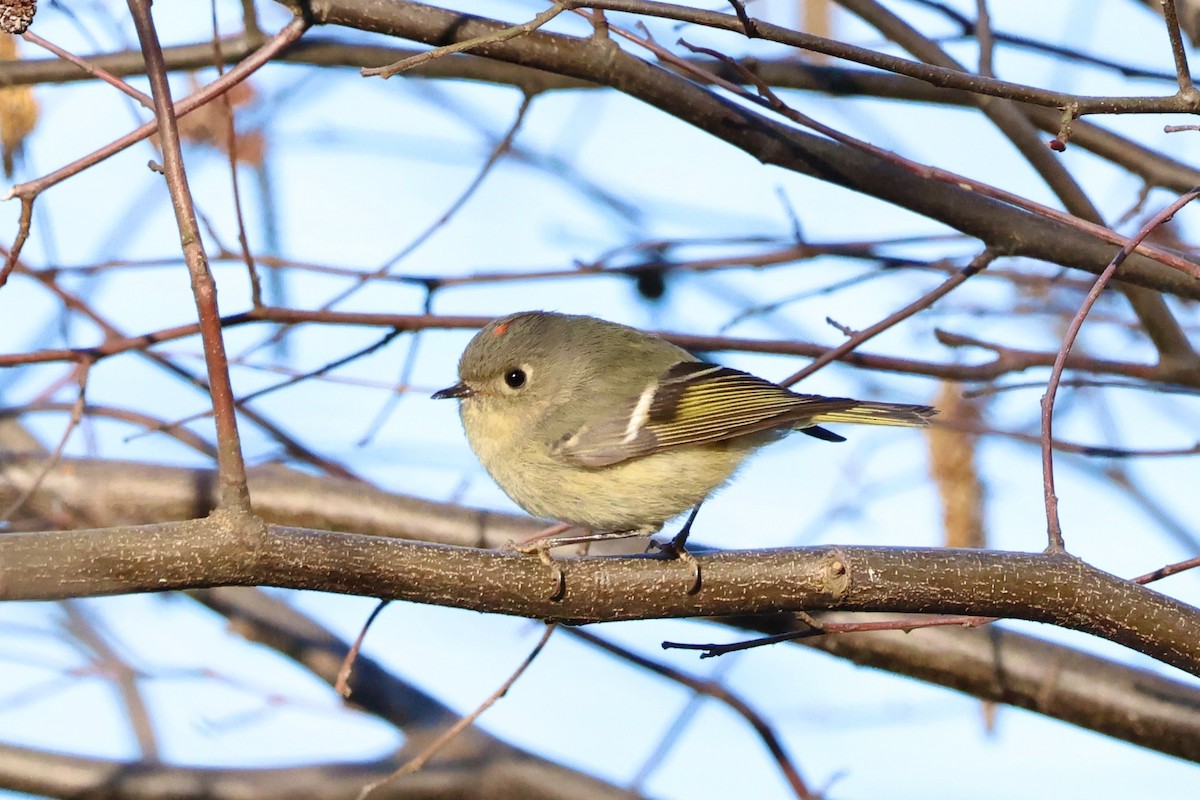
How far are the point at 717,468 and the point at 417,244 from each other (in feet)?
2.72

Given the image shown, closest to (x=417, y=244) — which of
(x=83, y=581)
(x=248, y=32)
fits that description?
(x=248, y=32)

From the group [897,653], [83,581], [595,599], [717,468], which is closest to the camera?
[83,581]

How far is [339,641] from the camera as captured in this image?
331 centimetres

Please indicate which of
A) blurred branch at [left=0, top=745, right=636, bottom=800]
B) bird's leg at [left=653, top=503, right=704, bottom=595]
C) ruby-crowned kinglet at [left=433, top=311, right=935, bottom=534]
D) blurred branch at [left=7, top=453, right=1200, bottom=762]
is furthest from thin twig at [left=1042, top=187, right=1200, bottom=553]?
blurred branch at [left=0, top=745, right=636, bottom=800]

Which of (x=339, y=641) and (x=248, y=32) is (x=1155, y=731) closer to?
(x=339, y=641)

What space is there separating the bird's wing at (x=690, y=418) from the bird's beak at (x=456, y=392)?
1.26 ft

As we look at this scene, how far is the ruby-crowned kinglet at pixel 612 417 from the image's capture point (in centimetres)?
272

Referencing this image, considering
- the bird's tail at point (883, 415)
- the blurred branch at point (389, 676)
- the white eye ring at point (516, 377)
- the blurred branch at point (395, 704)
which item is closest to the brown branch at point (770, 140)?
the bird's tail at point (883, 415)

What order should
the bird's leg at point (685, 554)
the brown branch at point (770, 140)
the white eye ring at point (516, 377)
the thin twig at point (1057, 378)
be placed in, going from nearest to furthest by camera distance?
1. the thin twig at point (1057, 378)
2. the bird's leg at point (685, 554)
3. the brown branch at point (770, 140)
4. the white eye ring at point (516, 377)

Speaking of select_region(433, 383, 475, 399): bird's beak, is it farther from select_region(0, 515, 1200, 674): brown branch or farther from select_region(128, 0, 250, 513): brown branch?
select_region(128, 0, 250, 513): brown branch

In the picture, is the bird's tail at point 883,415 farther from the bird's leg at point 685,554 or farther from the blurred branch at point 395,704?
the blurred branch at point 395,704

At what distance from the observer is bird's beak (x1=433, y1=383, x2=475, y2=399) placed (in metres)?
3.06

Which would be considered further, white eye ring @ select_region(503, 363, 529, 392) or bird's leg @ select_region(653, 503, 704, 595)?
white eye ring @ select_region(503, 363, 529, 392)

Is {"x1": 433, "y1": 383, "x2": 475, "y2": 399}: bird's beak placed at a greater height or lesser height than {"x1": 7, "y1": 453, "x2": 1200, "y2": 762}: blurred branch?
greater
